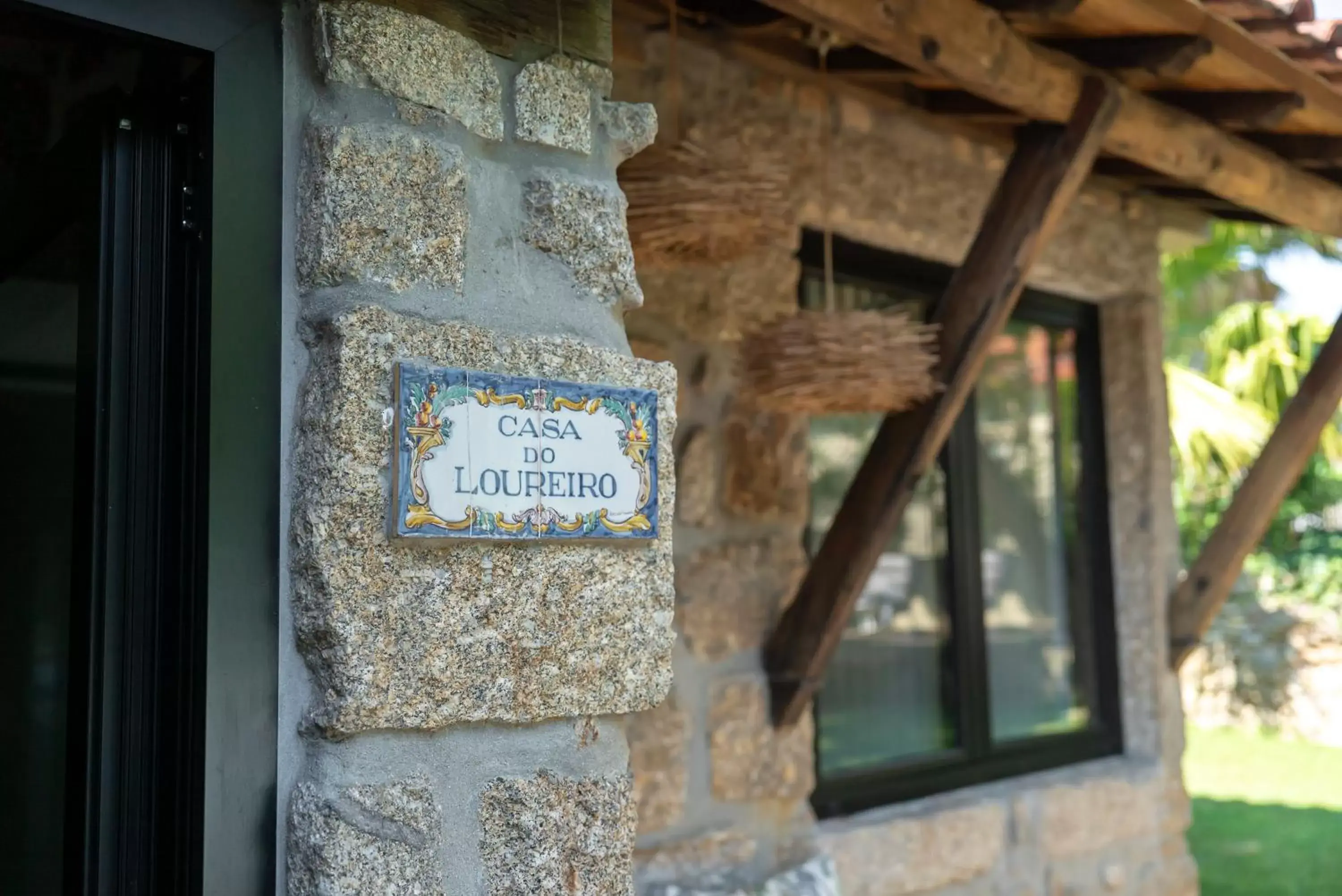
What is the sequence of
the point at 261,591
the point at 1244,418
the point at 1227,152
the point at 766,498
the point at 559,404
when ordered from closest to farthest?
the point at 261,591 < the point at 559,404 < the point at 766,498 < the point at 1227,152 < the point at 1244,418

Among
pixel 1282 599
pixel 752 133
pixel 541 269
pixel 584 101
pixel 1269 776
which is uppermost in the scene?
pixel 752 133

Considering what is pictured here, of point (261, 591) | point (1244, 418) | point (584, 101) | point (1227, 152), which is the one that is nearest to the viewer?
point (261, 591)

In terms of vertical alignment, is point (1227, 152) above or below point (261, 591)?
above

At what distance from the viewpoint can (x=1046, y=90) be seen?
93.7 inches

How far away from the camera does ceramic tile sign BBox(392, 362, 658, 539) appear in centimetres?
116

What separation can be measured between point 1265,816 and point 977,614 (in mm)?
3062

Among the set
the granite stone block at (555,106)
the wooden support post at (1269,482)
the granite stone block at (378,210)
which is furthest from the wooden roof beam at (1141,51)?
the granite stone block at (378,210)

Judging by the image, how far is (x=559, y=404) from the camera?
1276 millimetres

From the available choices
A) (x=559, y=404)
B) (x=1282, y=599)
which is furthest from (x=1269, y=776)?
(x=559, y=404)

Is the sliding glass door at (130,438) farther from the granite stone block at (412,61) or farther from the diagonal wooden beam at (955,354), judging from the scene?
the diagonal wooden beam at (955,354)

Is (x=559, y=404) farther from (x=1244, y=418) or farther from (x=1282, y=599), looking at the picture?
(x=1282, y=599)

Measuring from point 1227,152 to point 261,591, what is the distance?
258 cm

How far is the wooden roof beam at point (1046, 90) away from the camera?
205 cm

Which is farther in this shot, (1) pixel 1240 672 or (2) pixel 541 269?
(1) pixel 1240 672
